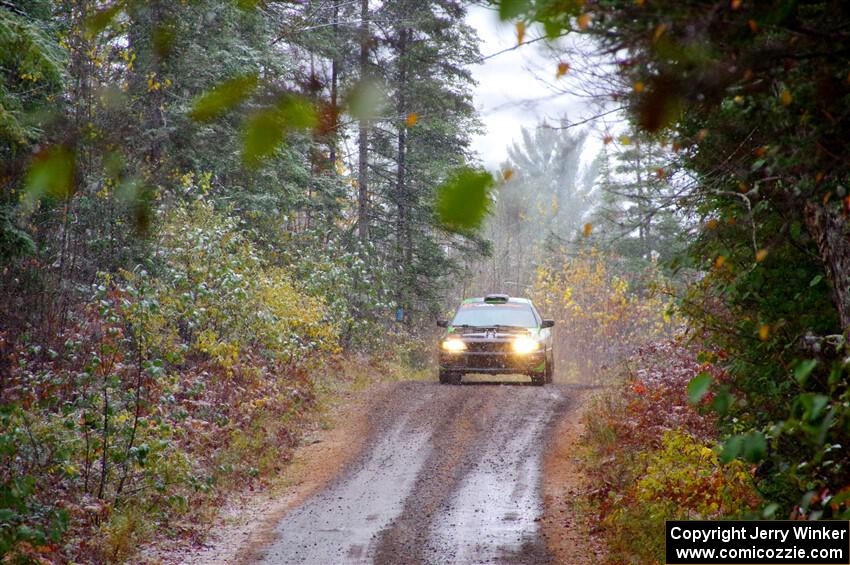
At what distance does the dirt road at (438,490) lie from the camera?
838 centimetres

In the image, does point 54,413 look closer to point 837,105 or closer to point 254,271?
point 254,271

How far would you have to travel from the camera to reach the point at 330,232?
77.5 feet

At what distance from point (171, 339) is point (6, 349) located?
223 centimetres

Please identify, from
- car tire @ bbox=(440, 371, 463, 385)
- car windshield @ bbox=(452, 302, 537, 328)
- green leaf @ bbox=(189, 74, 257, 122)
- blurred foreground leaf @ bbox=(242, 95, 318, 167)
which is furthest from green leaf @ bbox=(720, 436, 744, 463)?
car tire @ bbox=(440, 371, 463, 385)

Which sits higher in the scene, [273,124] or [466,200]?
[273,124]

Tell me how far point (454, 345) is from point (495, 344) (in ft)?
2.91

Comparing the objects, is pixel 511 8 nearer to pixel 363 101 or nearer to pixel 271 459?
pixel 363 101

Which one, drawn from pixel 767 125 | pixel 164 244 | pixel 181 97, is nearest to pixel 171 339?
pixel 164 244

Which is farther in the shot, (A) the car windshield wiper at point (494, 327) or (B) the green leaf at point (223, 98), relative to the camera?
(A) the car windshield wiper at point (494, 327)

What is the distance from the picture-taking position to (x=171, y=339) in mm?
12266

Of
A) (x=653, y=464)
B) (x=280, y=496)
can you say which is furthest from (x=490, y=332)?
(x=653, y=464)

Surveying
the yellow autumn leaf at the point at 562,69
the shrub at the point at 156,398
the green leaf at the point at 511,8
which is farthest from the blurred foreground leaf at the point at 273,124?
the shrub at the point at 156,398

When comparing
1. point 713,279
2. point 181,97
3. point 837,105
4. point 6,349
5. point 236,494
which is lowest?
point 236,494

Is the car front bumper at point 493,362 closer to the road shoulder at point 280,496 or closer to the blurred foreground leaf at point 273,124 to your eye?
the road shoulder at point 280,496
